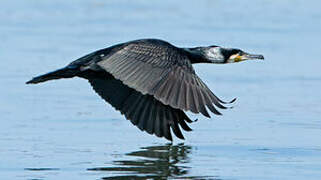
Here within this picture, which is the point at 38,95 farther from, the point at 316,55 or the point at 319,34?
the point at 319,34

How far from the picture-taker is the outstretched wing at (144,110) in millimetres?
9320

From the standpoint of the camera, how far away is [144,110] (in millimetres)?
9492

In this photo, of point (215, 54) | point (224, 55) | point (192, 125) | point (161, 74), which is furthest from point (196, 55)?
point (161, 74)

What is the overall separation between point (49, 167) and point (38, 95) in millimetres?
3267

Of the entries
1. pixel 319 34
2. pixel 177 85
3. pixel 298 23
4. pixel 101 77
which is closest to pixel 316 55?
pixel 319 34

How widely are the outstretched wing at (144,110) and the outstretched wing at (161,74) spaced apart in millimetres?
639

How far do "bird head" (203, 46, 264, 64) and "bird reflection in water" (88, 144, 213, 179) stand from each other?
1.09 metres

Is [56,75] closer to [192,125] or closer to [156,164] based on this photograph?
[156,164]

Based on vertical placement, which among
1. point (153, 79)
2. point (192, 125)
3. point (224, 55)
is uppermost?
point (224, 55)

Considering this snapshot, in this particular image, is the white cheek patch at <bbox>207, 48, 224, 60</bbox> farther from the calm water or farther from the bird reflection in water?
the bird reflection in water

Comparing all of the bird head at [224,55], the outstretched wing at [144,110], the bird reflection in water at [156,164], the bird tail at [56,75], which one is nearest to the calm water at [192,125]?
the bird reflection in water at [156,164]

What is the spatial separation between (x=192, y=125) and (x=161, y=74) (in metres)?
1.96

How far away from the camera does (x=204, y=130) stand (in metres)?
10.2

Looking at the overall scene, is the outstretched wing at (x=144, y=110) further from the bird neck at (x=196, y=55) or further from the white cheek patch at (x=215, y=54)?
the white cheek patch at (x=215, y=54)
